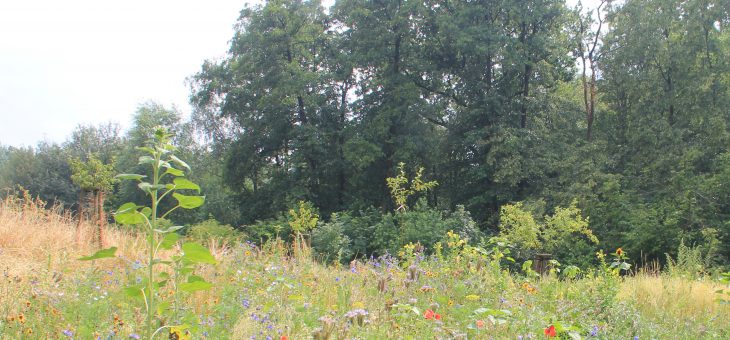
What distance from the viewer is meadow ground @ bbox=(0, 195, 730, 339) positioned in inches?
119

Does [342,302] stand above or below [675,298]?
above

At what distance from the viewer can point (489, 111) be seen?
55.1ft

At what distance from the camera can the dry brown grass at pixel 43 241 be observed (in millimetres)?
5027

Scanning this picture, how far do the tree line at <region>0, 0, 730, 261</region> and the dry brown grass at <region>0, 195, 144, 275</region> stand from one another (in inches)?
266

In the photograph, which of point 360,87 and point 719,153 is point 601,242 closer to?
point 719,153

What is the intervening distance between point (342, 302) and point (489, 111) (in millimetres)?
13722

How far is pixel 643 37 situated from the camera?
51.0ft

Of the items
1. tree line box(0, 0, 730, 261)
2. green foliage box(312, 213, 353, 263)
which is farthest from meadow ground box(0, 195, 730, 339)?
tree line box(0, 0, 730, 261)

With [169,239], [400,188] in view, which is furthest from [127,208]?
[400,188]

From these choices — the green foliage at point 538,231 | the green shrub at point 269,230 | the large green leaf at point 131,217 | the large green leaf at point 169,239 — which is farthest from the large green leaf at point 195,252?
the green shrub at point 269,230

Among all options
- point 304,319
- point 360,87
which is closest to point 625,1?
point 360,87

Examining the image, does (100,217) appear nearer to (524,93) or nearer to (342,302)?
(342,302)

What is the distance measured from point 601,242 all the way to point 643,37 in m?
6.09

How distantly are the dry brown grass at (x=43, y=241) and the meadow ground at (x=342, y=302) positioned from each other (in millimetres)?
28
